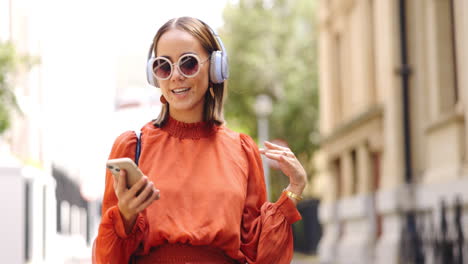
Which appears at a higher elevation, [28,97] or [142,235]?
[28,97]

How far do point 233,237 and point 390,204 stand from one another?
1349cm

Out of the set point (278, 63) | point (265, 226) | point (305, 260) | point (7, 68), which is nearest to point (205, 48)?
point (265, 226)

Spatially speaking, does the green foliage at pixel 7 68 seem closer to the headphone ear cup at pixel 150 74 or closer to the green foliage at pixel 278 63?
the headphone ear cup at pixel 150 74

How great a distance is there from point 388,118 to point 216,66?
14357mm

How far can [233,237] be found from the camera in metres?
2.60

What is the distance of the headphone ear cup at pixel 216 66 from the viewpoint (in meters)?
2.72

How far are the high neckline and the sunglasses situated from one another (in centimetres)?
18

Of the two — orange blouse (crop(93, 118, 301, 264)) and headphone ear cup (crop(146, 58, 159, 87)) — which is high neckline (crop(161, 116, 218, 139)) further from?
headphone ear cup (crop(146, 58, 159, 87))

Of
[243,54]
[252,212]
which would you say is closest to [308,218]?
[243,54]

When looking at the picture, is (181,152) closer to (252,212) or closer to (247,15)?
(252,212)

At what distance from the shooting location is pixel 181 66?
266 centimetres

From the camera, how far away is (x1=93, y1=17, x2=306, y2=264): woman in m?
2.54

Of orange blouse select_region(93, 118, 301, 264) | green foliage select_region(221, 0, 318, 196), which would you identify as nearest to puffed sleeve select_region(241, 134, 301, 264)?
orange blouse select_region(93, 118, 301, 264)

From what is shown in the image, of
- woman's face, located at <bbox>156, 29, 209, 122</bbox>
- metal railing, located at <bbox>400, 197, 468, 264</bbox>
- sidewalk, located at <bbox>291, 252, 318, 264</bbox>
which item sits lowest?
sidewalk, located at <bbox>291, 252, 318, 264</bbox>
